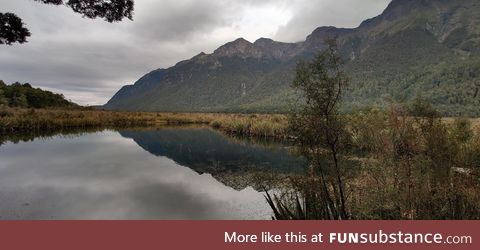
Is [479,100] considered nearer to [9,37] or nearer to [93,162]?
[93,162]

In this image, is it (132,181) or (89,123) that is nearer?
(132,181)

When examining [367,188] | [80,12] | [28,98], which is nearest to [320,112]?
[367,188]

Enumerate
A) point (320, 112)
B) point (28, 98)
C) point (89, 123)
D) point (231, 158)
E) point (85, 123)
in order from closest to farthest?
point (320, 112) → point (231, 158) → point (85, 123) → point (89, 123) → point (28, 98)

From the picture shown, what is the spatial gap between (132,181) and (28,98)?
56199 mm

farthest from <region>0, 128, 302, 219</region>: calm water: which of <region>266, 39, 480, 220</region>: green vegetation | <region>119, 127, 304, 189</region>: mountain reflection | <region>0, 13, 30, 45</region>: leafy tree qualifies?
<region>0, 13, 30, 45</region>: leafy tree

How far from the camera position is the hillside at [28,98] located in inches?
2162

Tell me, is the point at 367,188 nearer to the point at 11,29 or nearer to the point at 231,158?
the point at 11,29

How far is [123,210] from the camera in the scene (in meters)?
11.0

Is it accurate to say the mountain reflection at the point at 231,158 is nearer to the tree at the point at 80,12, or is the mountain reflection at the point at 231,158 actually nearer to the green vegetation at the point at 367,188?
the green vegetation at the point at 367,188

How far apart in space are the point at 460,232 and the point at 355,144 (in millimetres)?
18839

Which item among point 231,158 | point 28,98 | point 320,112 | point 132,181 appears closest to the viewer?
point 320,112

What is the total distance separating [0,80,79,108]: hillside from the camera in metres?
54.9

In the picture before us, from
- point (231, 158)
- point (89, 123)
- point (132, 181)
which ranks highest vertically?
point (89, 123)

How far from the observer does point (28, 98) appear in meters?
61.2
